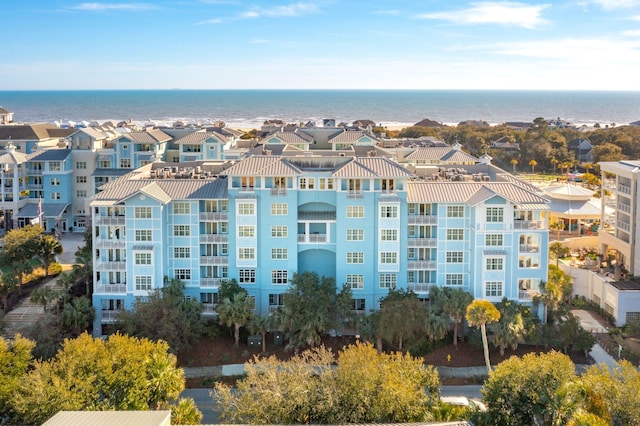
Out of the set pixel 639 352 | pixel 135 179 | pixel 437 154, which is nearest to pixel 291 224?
pixel 135 179

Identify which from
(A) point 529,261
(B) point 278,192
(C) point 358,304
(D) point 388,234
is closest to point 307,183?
(B) point 278,192

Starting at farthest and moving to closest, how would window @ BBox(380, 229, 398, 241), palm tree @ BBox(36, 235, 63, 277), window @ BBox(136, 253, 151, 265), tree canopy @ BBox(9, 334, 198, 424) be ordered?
1. palm tree @ BBox(36, 235, 63, 277)
2. window @ BBox(380, 229, 398, 241)
3. window @ BBox(136, 253, 151, 265)
4. tree canopy @ BBox(9, 334, 198, 424)

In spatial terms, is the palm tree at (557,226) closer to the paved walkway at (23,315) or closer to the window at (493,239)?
the window at (493,239)

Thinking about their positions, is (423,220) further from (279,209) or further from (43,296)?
(43,296)

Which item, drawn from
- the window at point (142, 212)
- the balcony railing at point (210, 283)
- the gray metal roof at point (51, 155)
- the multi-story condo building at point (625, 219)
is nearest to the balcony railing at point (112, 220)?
the window at point (142, 212)

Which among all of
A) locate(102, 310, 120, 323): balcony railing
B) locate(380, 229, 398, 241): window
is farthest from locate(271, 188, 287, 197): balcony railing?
locate(102, 310, 120, 323): balcony railing

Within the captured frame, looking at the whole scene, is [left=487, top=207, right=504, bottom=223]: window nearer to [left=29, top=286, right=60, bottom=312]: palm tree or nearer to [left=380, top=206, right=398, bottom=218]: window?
[left=380, top=206, right=398, bottom=218]: window
